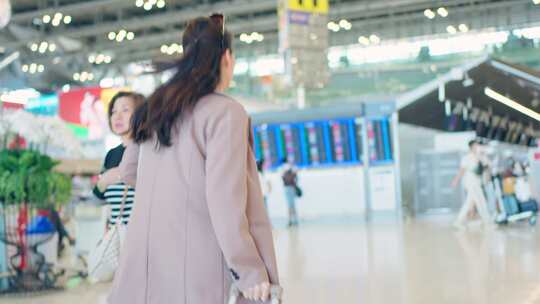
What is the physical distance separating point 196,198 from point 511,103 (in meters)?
21.3

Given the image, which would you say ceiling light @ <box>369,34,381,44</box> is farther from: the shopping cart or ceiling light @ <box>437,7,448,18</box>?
the shopping cart

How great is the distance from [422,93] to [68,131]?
12661mm

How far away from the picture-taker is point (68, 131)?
781cm

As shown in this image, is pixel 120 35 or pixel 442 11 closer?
pixel 442 11

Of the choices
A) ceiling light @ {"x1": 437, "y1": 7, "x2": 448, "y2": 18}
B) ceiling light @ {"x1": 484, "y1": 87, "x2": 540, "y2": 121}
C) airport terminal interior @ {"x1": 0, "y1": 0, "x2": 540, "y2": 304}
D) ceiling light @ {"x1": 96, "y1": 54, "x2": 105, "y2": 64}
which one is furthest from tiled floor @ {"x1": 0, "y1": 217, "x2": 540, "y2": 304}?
ceiling light @ {"x1": 96, "y1": 54, "x2": 105, "y2": 64}

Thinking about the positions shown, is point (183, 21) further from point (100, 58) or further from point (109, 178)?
point (109, 178)

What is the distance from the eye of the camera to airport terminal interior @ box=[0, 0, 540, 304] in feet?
6.26

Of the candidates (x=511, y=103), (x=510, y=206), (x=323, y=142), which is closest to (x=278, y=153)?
(x=323, y=142)

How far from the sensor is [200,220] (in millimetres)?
1872

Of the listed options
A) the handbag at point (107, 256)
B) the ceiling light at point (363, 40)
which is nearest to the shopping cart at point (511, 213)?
the handbag at point (107, 256)

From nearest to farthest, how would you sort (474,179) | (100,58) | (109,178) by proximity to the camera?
(109,178), (474,179), (100,58)

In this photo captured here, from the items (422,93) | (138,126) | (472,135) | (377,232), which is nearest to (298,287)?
(138,126)

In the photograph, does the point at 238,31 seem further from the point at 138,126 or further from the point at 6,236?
the point at 138,126

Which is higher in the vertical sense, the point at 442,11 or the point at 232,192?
the point at 442,11
